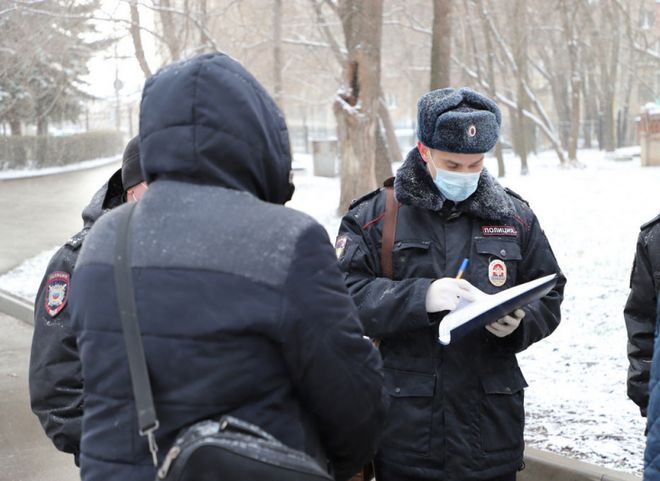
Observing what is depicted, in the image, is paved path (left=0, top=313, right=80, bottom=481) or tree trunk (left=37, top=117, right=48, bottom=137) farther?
tree trunk (left=37, top=117, right=48, bottom=137)

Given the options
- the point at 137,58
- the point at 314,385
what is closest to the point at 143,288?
the point at 314,385

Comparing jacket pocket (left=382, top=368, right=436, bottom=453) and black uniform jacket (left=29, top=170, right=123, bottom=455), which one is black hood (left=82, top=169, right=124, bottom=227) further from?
jacket pocket (left=382, top=368, right=436, bottom=453)

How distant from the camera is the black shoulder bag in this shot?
1.75 m

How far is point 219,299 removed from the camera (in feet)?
6.01

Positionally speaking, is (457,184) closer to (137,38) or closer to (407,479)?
(407,479)

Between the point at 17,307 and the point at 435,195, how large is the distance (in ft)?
27.3

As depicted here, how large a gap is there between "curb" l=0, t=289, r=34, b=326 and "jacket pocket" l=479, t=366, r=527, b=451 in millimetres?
7898

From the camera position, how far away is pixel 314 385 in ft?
6.22

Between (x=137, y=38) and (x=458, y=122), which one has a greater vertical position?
(x=137, y=38)

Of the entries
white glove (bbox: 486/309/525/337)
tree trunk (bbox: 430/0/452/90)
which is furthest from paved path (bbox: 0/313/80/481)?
tree trunk (bbox: 430/0/452/90)

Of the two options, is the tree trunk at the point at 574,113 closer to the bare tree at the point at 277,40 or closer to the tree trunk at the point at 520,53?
the tree trunk at the point at 520,53

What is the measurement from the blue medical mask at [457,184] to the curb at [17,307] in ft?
25.6

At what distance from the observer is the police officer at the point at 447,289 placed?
287 centimetres

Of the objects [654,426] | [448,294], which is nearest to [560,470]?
[448,294]
